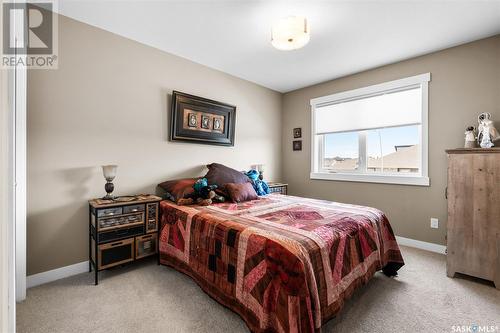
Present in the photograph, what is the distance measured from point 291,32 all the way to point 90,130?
7.54 feet

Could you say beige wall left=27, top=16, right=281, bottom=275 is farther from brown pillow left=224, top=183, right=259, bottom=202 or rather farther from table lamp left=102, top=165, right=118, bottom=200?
brown pillow left=224, top=183, right=259, bottom=202

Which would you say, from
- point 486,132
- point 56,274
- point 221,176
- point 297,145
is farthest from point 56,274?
point 486,132

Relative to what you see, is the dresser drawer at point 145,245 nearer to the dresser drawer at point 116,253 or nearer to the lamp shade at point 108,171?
the dresser drawer at point 116,253

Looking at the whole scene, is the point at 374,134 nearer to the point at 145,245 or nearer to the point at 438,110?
Answer: the point at 438,110

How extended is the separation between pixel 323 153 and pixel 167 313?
3.48 metres

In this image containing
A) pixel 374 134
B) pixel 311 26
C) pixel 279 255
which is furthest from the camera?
pixel 374 134

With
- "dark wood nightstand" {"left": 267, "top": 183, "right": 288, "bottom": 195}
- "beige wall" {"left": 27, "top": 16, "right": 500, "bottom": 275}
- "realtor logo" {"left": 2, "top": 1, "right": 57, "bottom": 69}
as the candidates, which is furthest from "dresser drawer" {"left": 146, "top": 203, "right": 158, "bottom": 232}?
"dark wood nightstand" {"left": 267, "top": 183, "right": 288, "bottom": 195}

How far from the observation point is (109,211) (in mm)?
2129

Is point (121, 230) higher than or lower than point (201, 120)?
lower

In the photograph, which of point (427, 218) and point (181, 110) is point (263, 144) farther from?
point (427, 218)

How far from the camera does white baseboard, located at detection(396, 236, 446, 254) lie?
2828 mm

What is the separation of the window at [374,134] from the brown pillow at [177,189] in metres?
2.41

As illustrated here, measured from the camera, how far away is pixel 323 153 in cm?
415

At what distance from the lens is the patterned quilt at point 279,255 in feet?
4.30
